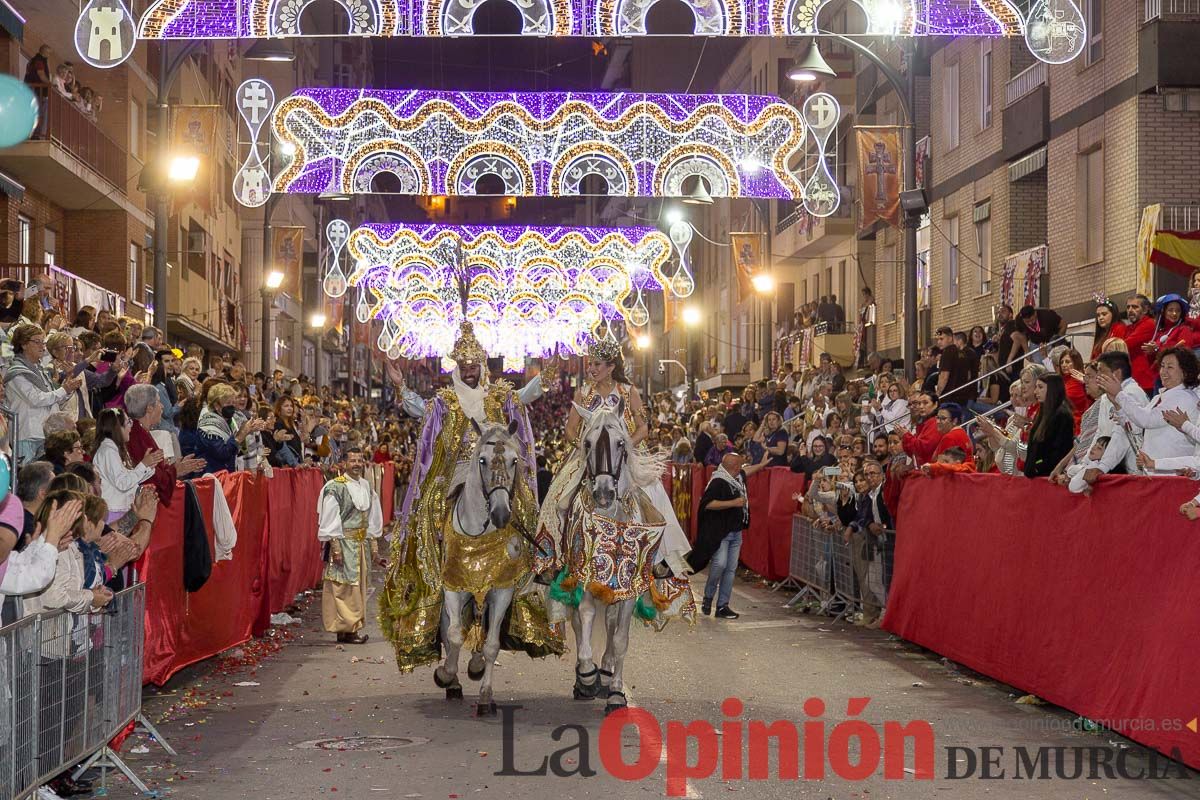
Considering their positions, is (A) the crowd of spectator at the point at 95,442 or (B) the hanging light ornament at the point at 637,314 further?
(B) the hanging light ornament at the point at 637,314

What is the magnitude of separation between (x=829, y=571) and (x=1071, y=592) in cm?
729

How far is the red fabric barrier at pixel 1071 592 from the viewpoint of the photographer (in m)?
8.96

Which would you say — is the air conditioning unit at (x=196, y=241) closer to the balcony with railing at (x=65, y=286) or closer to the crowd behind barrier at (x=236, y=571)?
the balcony with railing at (x=65, y=286)

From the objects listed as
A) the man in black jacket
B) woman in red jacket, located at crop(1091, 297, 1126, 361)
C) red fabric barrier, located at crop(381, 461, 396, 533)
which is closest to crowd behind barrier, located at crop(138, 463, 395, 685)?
the man in black jacket

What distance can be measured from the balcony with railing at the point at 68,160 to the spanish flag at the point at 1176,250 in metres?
18.1

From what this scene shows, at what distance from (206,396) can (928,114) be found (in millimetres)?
23766

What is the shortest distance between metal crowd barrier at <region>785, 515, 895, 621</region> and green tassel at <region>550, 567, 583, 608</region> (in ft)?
17.3

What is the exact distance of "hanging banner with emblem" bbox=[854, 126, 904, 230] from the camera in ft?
73.8

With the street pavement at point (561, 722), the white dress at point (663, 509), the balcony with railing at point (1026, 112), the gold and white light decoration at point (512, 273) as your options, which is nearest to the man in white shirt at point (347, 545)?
the street pavement at point (561, 722)

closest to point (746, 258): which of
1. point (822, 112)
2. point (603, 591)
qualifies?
point (822, 112)

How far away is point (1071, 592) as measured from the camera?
10648mm

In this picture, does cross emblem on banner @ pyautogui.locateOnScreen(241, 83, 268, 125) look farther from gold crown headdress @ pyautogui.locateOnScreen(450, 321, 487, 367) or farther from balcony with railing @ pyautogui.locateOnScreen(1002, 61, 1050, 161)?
balcony with railing @ pyautogui.locateOnScreen(1002, 61, 1050, 161)

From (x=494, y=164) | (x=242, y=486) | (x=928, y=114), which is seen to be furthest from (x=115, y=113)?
(x=242, y=486)

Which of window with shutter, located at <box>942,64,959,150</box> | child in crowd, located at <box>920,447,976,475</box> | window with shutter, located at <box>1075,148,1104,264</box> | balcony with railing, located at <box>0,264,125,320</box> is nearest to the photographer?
child in crowd, located at <box>920,447,976,475</box>
